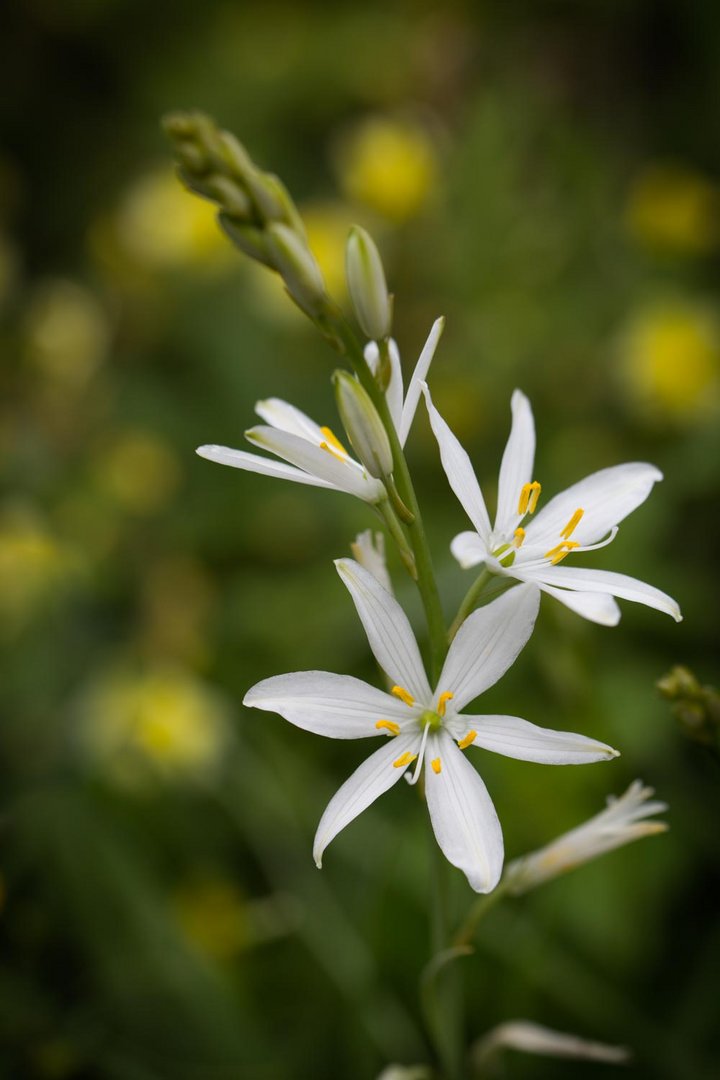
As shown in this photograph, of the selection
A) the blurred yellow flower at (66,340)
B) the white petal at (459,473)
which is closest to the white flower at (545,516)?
the white petal at (459,473)

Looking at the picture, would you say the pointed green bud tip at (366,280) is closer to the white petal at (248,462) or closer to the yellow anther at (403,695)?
the white petal at (248,462)

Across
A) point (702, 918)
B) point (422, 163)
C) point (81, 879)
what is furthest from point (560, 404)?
point (81, 879)

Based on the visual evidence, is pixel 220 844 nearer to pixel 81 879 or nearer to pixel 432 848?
pixel 81 879

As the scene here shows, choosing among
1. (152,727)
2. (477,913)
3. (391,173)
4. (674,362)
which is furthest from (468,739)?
(391,173)

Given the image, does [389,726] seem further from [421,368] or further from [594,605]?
[421,368]

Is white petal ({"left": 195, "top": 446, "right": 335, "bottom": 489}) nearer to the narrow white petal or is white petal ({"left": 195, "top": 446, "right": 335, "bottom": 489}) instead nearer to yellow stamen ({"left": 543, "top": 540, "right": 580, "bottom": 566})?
the narrow white petal
